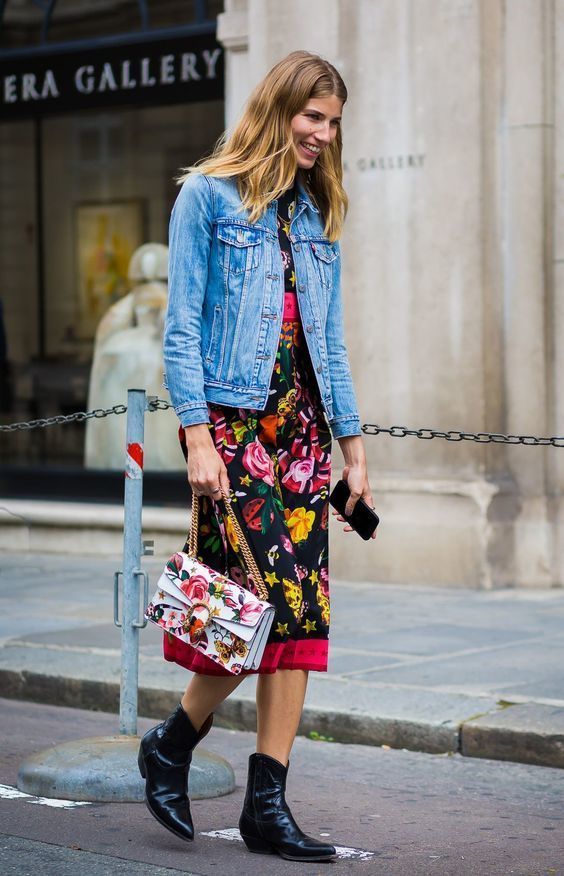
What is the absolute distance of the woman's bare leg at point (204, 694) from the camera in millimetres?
4133

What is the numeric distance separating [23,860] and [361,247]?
5952mm

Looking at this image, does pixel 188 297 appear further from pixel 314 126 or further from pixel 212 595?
pixel 212 595

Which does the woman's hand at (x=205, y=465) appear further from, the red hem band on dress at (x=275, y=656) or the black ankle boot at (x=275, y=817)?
the black ankle boot at (x=275, y=817)

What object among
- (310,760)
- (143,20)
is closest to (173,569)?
(310,760)

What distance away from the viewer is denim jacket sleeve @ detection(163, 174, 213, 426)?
4008 millimetres

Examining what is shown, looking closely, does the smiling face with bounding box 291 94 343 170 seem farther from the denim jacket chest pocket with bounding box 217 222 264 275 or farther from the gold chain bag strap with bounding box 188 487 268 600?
the gold chain bag strap with bounding box 188 487 268 600

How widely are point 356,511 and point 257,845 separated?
3.00ft

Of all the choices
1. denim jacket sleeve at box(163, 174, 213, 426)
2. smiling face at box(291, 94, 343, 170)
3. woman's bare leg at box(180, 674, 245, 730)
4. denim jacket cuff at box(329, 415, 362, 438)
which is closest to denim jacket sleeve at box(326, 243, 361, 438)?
denim jacket cuff at box(329, 415, 362, 438)

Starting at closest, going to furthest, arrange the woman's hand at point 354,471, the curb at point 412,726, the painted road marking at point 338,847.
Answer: the painted road marking at point 338,847, the woman's hand at point 354,471, the curb at point 412,726

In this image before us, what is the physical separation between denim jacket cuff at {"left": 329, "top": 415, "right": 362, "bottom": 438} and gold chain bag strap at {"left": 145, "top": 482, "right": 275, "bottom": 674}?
45 centimetres

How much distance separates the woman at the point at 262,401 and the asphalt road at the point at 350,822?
5.8 inches

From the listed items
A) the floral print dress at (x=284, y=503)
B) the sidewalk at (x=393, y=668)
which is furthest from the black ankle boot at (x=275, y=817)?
the sidewalk at (x=393, y=668)

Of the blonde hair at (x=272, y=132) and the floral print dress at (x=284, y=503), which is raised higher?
the blonde hair at (x=272, y=132)

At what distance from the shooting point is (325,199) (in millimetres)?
4328
